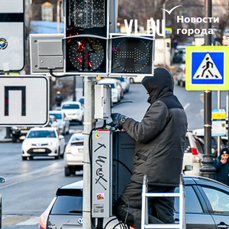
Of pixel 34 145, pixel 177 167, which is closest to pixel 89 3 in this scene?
pixel 177 167

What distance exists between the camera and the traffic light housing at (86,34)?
539 cm

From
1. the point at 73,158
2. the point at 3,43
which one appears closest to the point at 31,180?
the point at 73,158

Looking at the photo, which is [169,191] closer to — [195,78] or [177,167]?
[177,167]

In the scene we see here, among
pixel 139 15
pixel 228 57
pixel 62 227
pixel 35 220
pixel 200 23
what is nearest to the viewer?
pixel 62 227

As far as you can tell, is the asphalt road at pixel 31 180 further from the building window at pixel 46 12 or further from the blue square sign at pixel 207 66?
the building window at pixel 46 12

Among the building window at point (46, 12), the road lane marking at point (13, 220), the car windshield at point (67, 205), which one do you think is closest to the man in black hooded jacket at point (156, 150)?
the car windshield at point (67, 205)

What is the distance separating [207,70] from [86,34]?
798cm

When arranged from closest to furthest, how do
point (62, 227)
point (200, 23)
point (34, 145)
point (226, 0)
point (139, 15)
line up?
1. point (62, 227)
2. point (200, 23)
3. point (226, 0)
4. point (139, 15)
5. point (34, 145)

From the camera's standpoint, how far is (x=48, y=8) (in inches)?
3155

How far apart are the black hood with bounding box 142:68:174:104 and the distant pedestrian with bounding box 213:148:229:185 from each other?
828 cm

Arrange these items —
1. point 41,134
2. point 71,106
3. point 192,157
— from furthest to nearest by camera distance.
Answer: point 71,106 < point 41,134 < point 192,157

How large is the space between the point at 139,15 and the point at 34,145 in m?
7.40

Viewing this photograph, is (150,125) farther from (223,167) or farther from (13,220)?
(223,167)

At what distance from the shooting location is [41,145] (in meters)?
27.2
